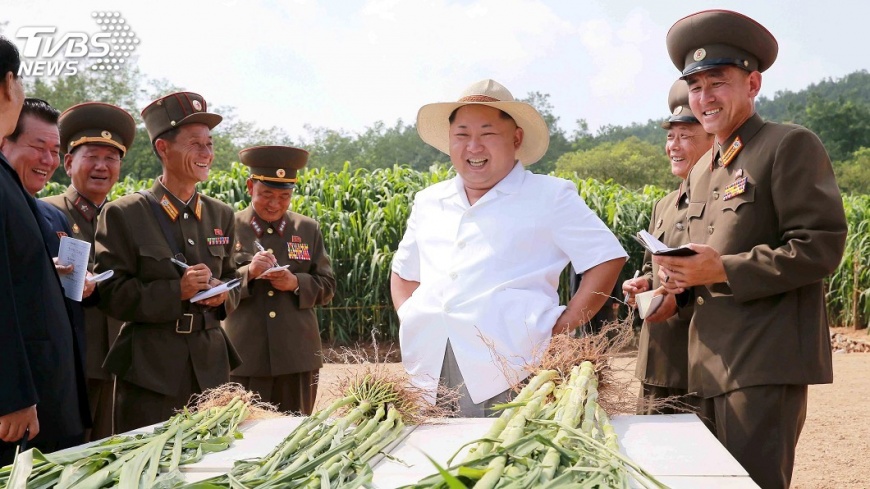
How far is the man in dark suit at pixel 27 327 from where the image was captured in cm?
281

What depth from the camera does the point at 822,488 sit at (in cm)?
577

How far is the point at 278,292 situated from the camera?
5.70 metres

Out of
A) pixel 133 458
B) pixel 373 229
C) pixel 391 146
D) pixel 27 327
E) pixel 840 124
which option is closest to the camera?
pixel 133 458

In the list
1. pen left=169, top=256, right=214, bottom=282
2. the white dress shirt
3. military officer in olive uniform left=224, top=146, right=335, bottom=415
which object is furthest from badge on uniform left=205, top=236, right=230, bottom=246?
the white dress shirt

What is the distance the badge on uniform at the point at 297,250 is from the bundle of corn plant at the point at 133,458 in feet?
10.2

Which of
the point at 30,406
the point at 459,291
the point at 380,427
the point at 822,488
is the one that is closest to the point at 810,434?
the point at 822,488

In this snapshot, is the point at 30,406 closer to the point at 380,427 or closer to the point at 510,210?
the point at 380,427

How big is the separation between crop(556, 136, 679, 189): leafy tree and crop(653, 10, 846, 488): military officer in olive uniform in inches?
2103

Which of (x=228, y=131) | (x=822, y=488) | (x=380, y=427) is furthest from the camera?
(x=228, y=131)

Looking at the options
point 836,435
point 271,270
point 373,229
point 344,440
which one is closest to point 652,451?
point 344,440

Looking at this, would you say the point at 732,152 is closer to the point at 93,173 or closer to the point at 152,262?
the point at 152,262

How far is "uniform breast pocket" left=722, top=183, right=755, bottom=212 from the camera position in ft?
10.6

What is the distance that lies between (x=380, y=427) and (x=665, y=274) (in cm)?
146

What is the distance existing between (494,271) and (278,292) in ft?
8.69
